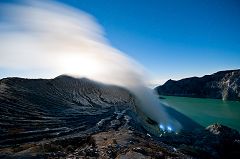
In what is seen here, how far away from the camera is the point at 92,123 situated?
4353 cm

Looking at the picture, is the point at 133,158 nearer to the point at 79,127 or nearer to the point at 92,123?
the point at 79,127

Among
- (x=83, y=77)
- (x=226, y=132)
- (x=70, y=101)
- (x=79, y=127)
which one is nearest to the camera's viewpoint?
(x=79, y=127)

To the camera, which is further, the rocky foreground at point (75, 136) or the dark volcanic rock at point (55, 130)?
the rocky foreground at point (75, 136)

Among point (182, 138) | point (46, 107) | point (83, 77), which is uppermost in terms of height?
point (83, 77)

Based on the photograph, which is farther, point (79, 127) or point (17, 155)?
point (79, 127)

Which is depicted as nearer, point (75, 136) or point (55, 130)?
point (75, 136)

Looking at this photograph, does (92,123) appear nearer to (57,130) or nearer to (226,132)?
(57,130)

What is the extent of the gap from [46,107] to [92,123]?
11.7 m

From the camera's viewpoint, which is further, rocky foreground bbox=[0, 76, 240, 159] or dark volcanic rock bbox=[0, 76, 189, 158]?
rocky foreground bbox=[0, 76, 240, 159]

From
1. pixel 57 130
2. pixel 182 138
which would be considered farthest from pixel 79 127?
pixel 182 138

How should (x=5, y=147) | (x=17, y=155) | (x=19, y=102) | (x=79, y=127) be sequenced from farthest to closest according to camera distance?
1. (x=19, y=102)
2. (x=79, y=127)
3. (x=5, y=147)
4. (x=17, y=155)

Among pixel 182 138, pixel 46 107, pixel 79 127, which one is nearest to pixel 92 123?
pixel 79 127

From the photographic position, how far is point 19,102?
1912 inches

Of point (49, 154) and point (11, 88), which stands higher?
point (11, 88)
